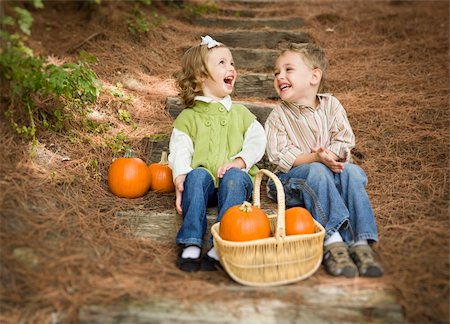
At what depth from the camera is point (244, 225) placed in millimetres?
2258

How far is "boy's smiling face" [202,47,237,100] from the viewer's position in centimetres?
305

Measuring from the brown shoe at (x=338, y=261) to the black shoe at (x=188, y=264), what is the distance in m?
0.67

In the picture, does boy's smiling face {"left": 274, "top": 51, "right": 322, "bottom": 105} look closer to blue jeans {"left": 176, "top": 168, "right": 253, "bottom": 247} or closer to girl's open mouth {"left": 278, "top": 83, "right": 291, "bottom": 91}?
girl's open mouth {"left": 278, "top": 83, "right": 291, "bottom": 91}

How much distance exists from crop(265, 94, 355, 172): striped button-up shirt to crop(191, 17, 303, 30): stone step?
3.09 m

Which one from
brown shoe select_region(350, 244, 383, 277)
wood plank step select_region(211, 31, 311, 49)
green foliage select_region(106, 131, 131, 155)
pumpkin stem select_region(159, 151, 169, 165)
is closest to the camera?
brown shoe select_region(350, 244, 383, 277)

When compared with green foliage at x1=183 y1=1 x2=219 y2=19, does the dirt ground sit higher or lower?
lower

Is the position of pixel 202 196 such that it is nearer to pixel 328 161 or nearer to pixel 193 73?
pixel 328 161

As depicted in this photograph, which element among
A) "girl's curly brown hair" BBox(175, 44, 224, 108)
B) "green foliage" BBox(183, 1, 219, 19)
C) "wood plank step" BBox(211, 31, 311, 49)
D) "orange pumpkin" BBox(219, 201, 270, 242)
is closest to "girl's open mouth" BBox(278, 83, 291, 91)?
"girl's curly brown hair" BBox(175, 44, 224, 108)

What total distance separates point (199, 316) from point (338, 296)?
2.10 feet

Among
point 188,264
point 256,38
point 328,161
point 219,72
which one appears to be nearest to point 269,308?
point 188,264

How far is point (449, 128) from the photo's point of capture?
3.59m

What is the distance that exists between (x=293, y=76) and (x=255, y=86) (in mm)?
1331

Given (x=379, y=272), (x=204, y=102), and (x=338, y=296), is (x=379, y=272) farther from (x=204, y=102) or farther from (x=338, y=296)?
(x=204, y=102)

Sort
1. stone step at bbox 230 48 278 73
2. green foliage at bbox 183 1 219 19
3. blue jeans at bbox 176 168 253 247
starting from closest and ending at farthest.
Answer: blue jeans at bbox 176 168 253 247
stone step at bbox 230 48 278 73
green foliage at bbox 183 1 219 19
